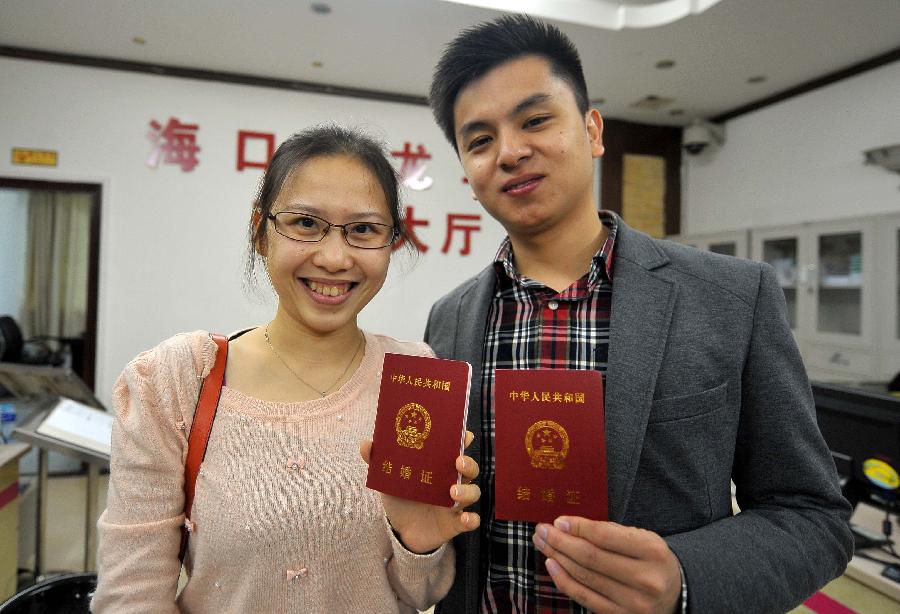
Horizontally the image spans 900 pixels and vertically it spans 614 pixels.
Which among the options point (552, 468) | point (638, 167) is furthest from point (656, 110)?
point (552, 468)

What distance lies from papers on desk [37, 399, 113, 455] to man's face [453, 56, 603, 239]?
64.5 inches

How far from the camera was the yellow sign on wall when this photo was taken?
4.04m

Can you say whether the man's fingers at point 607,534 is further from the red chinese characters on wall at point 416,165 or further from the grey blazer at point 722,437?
the red chinese characters on wall at point 416,165

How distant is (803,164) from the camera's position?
4.53 m

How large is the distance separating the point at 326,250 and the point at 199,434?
39cm

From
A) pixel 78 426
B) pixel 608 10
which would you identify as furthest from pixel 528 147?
pixel 608 10

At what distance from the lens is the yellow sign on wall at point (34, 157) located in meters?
4.04

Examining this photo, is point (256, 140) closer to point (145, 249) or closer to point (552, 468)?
point (145, 249)

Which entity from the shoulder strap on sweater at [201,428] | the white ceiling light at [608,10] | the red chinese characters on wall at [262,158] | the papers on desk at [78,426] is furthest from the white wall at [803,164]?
the papers on desk at [78,426]

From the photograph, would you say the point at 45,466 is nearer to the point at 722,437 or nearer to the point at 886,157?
the point at 722,437

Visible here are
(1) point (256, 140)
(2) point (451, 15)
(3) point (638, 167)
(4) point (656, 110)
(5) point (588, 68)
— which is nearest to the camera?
(2) point (451, 15)

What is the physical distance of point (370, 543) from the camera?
0.97 metres

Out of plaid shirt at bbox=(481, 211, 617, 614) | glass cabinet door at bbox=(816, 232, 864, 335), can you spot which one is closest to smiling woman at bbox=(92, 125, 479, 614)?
plaid shirt at bbox=(481, 211, 617, 614)

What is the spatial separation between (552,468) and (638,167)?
5.08 meters
